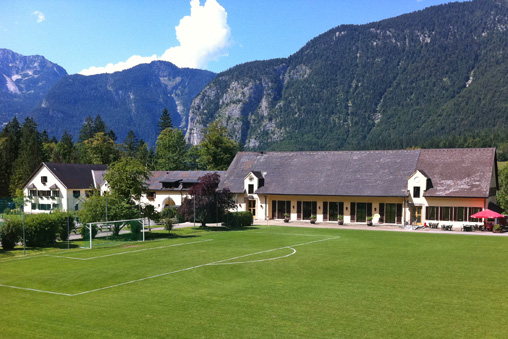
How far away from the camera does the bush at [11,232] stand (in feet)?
93.6

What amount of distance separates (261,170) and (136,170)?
19.9m

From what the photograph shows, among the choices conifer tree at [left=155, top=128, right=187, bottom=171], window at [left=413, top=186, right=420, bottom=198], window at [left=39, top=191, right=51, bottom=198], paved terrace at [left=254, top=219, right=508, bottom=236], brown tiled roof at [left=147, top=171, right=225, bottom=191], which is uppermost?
conifer tree at [left=155, top=128, right=187, bottom=171]

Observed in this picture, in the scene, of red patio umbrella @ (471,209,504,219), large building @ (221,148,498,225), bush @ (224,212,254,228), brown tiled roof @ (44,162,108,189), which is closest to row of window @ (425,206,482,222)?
large building @ (221,148,498,225)

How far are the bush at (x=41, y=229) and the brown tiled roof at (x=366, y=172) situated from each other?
2381cm

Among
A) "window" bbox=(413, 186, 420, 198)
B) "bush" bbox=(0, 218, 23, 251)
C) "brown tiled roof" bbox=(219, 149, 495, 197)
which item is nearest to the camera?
"bush" bbox=(0, 218, 23, 251)

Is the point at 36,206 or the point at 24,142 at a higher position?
the point at 24,142

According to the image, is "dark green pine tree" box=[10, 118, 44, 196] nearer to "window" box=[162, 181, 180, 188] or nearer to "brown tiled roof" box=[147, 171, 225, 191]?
"brown tiled roof" box=[147, 171, 225, 191]

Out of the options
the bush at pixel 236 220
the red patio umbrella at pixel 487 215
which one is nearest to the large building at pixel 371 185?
the red patio umbrella at pixel 487 215

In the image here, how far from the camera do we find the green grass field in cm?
1203

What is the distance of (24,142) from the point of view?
260 feet

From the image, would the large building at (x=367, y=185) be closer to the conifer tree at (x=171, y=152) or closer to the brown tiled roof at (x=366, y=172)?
the brown tiled roof at (x=366, y=172)

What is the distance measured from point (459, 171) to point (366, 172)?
907cm

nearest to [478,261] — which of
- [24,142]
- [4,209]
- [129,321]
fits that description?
[129,321]

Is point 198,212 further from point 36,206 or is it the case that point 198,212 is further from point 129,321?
point 36,206
